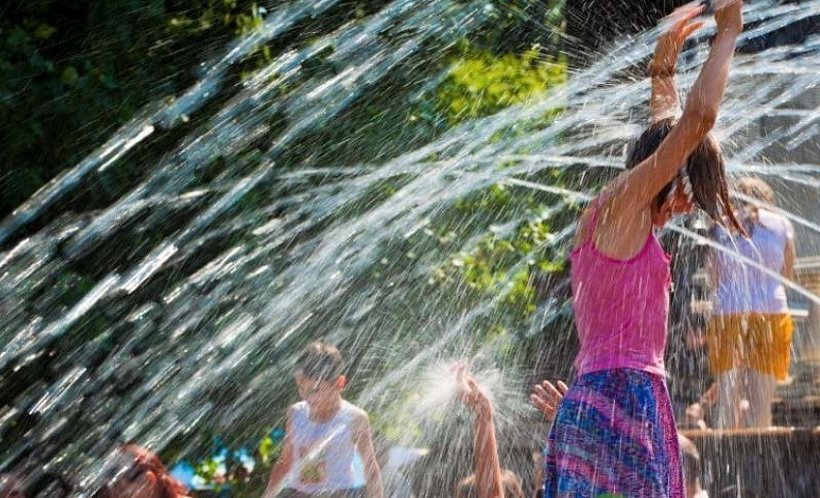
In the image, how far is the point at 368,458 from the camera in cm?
489

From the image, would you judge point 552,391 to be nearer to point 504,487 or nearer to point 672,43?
point 504,487

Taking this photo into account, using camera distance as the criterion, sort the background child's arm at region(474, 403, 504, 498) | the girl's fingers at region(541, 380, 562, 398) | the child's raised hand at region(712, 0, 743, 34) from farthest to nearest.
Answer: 1. the background child's arm at region(474, 403, 504, 498)
2. the girl's fingers at region(541, 380, 562, 398)
3. the child's raised hand at region(712, 0, 743, 34)

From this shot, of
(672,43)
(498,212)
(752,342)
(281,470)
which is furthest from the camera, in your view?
(498,212)

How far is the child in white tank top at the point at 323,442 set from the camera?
4.81 meters

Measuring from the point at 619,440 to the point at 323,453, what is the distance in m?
1.98

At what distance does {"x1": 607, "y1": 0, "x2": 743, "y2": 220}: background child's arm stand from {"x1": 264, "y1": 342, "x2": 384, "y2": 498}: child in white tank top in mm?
2041

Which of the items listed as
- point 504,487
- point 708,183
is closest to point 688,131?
point 708,183

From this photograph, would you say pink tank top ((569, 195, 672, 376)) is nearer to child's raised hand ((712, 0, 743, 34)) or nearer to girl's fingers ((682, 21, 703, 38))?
child's raised hand ((712, 0, 743, 34))

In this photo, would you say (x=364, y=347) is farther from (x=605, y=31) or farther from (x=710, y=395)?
(x=605, y=31)

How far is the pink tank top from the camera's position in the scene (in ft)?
10.2

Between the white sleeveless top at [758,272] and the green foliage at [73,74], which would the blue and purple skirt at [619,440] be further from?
the green foliage at [73,74]

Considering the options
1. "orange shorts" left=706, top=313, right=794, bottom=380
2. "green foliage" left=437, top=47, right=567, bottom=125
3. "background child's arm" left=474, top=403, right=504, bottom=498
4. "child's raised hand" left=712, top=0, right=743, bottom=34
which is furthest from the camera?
"green foliage" left=437, top=47, right=567, bottom=125

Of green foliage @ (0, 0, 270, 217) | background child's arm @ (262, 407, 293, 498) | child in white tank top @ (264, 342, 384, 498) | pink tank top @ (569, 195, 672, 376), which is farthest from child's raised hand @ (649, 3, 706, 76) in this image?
green foliage @ (0, 0, 270, 217)

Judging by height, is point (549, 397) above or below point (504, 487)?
above
